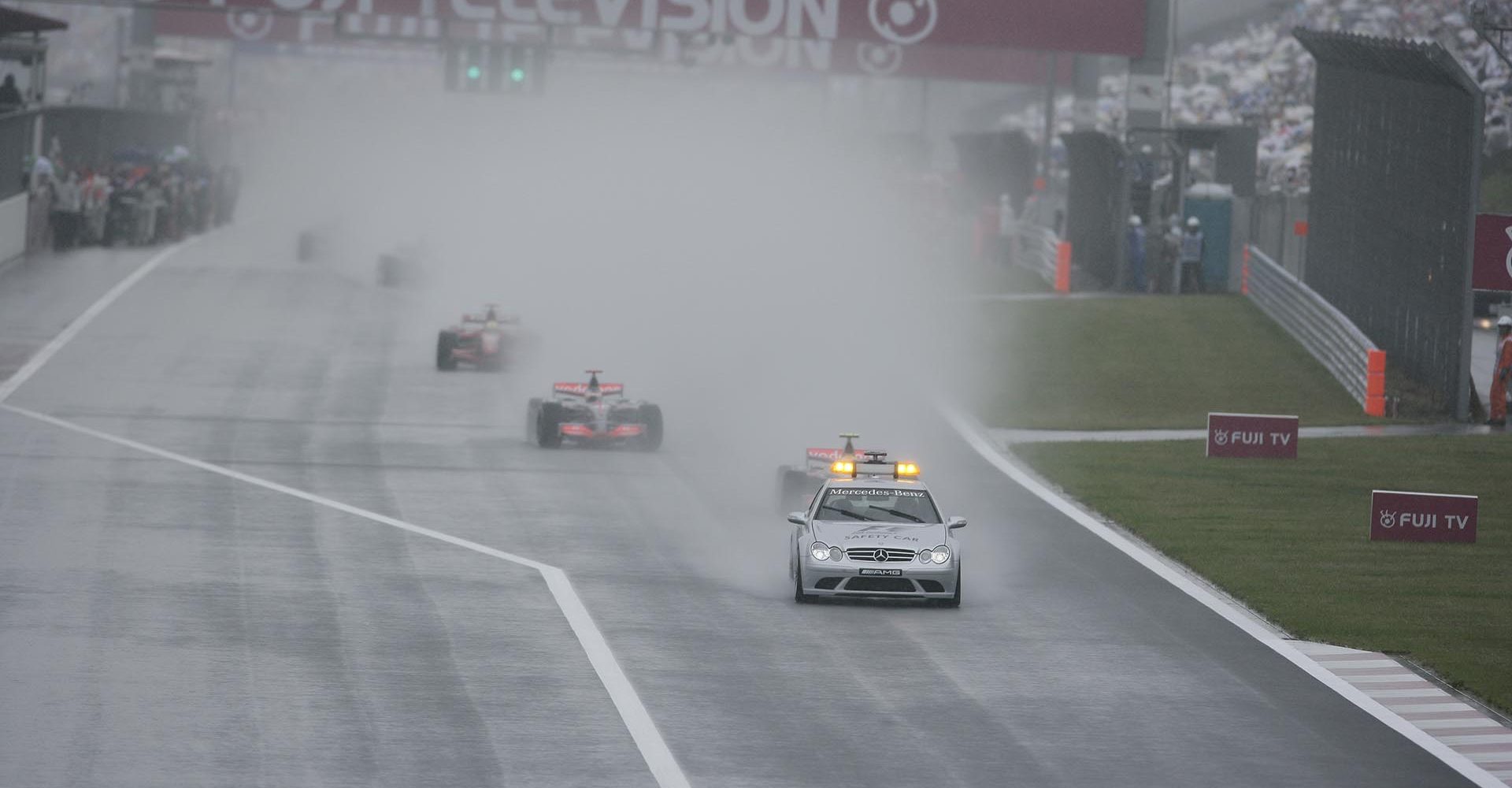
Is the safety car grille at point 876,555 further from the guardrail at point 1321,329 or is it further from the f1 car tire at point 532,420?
the guardrail at point 1321,329

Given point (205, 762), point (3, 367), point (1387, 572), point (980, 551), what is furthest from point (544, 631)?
point (3, 367)

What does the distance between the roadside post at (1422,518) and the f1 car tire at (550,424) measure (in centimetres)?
1183

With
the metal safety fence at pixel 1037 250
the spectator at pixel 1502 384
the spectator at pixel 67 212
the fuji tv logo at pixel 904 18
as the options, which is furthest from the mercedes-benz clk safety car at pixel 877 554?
the spectator at pixel 67 212

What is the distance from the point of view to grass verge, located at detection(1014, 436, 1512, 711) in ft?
67.4

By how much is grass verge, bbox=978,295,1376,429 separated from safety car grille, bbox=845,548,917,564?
16007 millimetres

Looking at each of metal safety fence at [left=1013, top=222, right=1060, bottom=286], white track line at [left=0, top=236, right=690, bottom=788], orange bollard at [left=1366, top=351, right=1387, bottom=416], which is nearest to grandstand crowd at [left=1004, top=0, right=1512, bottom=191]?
metal safety fence at [left=1013, top=222, right=1060, bottom=286]

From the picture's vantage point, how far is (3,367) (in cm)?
3881

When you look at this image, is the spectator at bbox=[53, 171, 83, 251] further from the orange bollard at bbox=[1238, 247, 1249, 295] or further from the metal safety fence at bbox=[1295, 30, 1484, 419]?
the metal safety fence at bbox=[1295, 30, 1484, 419]

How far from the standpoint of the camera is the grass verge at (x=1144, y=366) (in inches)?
1527

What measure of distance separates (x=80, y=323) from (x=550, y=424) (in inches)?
634

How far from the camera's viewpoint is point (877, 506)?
22.1m

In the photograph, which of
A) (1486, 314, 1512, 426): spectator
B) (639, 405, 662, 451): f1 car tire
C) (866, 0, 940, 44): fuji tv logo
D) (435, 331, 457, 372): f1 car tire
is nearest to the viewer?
(639, 405, 662, 451): f1 car tire

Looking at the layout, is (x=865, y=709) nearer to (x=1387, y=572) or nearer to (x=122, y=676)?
(x=122, y=676)

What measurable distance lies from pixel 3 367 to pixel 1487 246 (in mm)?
25017
